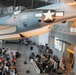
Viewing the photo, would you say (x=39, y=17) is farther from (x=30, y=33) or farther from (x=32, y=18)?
(x=30, y=33)

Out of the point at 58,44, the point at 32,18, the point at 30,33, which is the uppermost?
the point at 32,18

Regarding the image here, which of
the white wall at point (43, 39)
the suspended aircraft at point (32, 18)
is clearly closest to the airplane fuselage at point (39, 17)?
the suspended aircraft at point (32, 18)

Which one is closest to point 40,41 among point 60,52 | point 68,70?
point 60,52

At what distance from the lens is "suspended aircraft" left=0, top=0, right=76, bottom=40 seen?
5.14 m

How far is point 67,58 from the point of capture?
1545 centimetres

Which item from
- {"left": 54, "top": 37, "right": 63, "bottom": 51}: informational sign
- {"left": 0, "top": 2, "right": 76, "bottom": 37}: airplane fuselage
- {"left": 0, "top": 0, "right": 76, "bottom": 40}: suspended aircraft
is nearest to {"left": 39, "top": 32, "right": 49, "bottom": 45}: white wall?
{"left": 54, "top": 37, "right": 63, "bottom": 51}: informational sign

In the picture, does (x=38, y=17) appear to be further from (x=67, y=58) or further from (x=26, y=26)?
→ (x=67, y=58)

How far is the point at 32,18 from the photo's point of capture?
550 cm

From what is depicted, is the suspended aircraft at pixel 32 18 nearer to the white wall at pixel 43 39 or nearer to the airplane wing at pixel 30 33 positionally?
the airplane wing at pixel 30 33

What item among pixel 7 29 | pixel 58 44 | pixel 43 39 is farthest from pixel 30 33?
pixel 43 39

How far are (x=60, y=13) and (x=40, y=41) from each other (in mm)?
18328

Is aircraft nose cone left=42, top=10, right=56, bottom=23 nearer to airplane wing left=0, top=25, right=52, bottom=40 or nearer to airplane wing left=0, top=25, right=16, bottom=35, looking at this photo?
airplane wing left=0, top=25, right=52, bottom=40

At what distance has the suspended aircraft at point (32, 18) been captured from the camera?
5.14m

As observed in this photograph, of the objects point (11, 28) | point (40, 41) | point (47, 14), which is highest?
point (47, 14)
